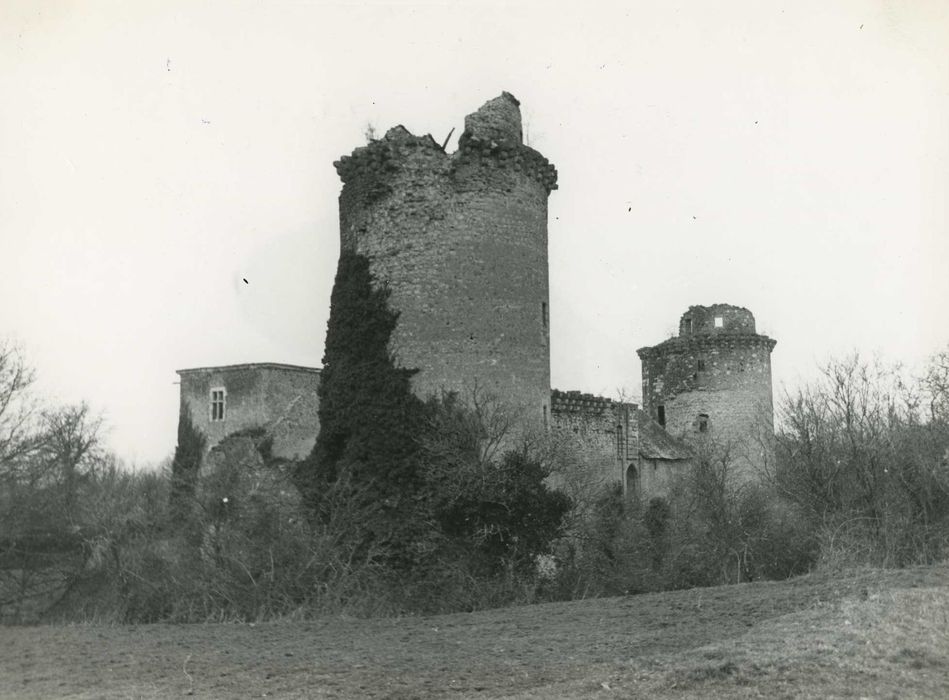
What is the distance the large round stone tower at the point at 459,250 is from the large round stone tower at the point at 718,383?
19843 millimetres

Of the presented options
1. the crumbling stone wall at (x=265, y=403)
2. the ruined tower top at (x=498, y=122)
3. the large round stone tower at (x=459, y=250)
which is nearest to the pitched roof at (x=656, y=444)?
the crumbling stone wall at (x=265, y=403)

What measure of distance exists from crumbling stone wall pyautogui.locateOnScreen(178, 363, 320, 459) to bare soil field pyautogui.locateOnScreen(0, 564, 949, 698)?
60.4 ft

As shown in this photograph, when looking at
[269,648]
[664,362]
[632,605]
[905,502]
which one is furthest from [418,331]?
[664,362]

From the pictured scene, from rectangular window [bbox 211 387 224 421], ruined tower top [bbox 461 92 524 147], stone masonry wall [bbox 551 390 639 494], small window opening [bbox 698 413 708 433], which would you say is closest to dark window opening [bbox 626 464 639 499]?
stone masonry wall [bbox 551 390 639 494]

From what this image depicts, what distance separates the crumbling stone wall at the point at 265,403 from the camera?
3309 centimetres

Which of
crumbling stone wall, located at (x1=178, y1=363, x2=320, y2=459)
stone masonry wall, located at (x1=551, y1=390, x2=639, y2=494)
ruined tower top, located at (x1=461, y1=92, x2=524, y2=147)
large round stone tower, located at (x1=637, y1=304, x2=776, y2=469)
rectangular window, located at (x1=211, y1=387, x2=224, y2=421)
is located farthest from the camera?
large round stone tower, located at (x1=637, y1=304, x2=776, y2=469)

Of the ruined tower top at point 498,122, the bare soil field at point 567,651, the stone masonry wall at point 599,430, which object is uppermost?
the ruined tower top at point 498,122

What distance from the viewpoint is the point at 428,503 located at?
58.6ft

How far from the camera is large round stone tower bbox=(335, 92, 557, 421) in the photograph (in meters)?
18.5

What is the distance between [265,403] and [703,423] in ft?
55.8

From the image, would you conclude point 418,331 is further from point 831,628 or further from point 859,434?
point 859,434

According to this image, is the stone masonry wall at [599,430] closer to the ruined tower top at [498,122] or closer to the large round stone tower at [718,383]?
the ruined tower top at [498,122]

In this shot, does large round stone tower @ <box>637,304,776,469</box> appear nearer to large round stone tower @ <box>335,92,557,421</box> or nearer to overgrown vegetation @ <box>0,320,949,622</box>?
overgrown vegetation @ <box>0,320,949,622</box>

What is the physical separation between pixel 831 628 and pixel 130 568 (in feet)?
54.3
